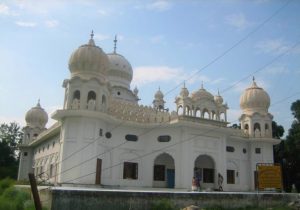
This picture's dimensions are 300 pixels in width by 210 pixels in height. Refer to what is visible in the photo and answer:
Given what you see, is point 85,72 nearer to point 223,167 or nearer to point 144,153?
point 144,153

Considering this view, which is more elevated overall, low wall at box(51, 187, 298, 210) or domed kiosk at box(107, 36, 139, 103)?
domed kiosk at box(107, 36, 139, 103)

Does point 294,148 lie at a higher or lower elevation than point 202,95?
lower

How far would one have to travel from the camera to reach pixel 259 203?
1508 centimetres

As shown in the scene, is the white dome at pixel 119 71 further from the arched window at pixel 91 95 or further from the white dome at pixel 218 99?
the arched window at pixel 91 95

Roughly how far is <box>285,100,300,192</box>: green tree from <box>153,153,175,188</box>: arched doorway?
13106 mm

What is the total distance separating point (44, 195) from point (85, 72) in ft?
36.1

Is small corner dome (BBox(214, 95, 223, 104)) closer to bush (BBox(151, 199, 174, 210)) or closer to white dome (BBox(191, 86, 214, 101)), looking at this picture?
white dome (BBox(191, 86, 214, 101))

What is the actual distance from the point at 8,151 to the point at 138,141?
26.4 metres

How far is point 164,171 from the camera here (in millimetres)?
24688

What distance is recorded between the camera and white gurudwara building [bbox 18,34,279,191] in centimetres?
2075

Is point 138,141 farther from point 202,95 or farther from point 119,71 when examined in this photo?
point 119,71

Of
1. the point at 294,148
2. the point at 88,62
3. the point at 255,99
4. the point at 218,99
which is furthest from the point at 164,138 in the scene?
the point at 294,148

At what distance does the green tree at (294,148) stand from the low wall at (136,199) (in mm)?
17748

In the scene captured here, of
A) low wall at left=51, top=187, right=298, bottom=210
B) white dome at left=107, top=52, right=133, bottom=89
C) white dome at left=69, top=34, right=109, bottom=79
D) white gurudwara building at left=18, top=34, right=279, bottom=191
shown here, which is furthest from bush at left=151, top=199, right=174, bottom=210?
white dome at left=107, top=52, right=133, bottom=89
